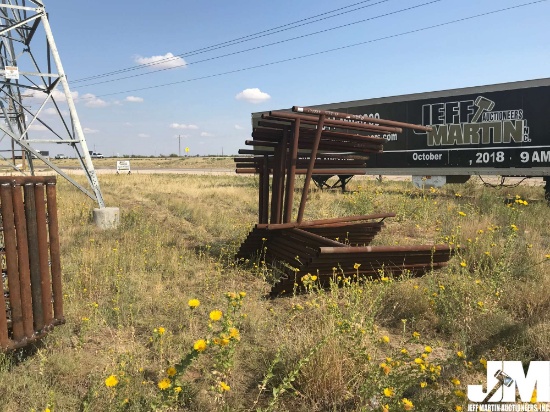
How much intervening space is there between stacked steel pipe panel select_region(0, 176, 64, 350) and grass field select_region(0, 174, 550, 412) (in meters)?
0.27

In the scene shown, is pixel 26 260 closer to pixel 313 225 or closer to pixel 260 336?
pixel 260 336

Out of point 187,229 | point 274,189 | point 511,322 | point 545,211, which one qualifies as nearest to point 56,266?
point 274,189

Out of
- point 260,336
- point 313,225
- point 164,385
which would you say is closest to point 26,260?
point 164,385

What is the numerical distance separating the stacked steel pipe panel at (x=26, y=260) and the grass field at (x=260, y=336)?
272 millimetres

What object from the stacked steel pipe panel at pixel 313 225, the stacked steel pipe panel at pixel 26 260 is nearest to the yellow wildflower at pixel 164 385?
the stacked steel pipe panel at pixel 26 260

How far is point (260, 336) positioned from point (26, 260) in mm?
1984

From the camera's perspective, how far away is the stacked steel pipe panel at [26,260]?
8.54 feet

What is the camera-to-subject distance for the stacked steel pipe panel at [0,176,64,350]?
2.60m

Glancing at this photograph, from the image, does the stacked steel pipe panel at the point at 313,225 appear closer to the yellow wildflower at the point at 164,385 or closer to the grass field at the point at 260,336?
the grass field at the point at 260,336

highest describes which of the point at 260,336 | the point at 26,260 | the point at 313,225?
the point at 26,260

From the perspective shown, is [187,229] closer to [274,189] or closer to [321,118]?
[274,189]

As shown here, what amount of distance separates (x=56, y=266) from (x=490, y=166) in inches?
499

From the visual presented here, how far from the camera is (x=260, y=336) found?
3432mm

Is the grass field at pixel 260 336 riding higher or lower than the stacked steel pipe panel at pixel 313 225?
lower
